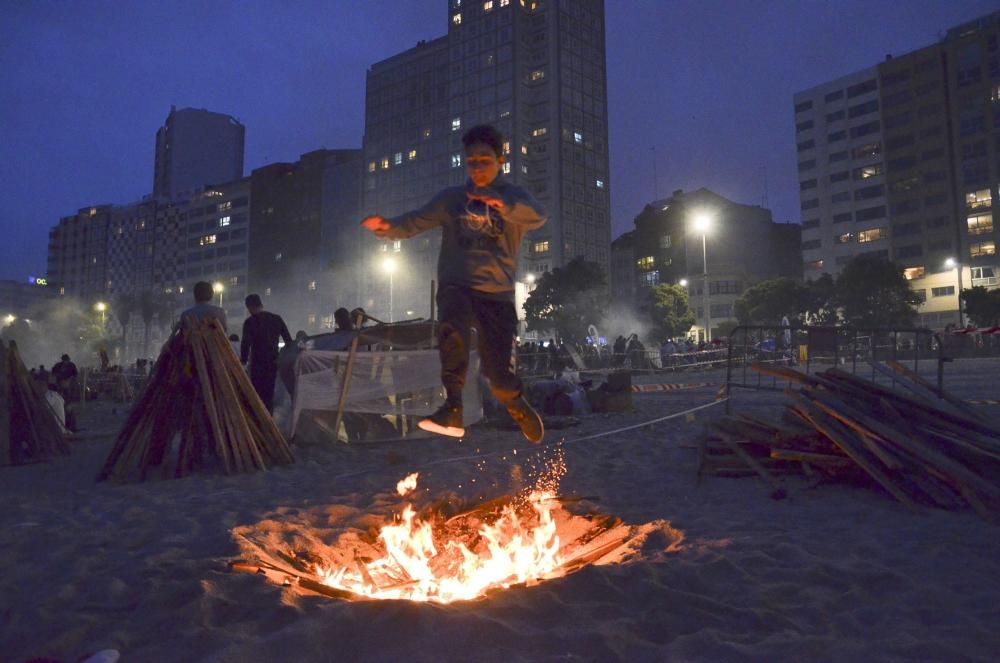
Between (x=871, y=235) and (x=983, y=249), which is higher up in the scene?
(x=871, y=235)

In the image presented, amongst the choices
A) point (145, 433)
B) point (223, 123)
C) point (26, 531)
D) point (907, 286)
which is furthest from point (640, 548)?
point (223, 123)

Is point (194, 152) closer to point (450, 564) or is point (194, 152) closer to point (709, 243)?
point (709, 243)

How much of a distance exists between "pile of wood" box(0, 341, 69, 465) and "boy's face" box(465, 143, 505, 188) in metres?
6.72

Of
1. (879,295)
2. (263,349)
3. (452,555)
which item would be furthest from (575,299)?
(452,555)

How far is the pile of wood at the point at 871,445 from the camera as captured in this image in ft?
14.5

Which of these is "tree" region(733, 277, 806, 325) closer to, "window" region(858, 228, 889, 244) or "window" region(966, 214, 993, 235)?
"window" region(858, 228, 889, 244)

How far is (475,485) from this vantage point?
18.5ft

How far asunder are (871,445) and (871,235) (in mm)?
75676

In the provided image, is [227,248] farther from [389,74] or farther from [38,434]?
[38,434]

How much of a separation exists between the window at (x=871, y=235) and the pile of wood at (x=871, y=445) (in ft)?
240

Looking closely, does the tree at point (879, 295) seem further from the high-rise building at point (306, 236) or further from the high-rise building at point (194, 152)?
the high-rise building at point (194, 152)

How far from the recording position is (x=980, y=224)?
58969 millimetres

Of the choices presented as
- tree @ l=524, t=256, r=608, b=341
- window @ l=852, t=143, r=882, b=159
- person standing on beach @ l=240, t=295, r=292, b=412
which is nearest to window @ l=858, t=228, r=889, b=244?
window @ l=852, t=143, r=882, b=159

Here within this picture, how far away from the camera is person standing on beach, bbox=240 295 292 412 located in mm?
7738
